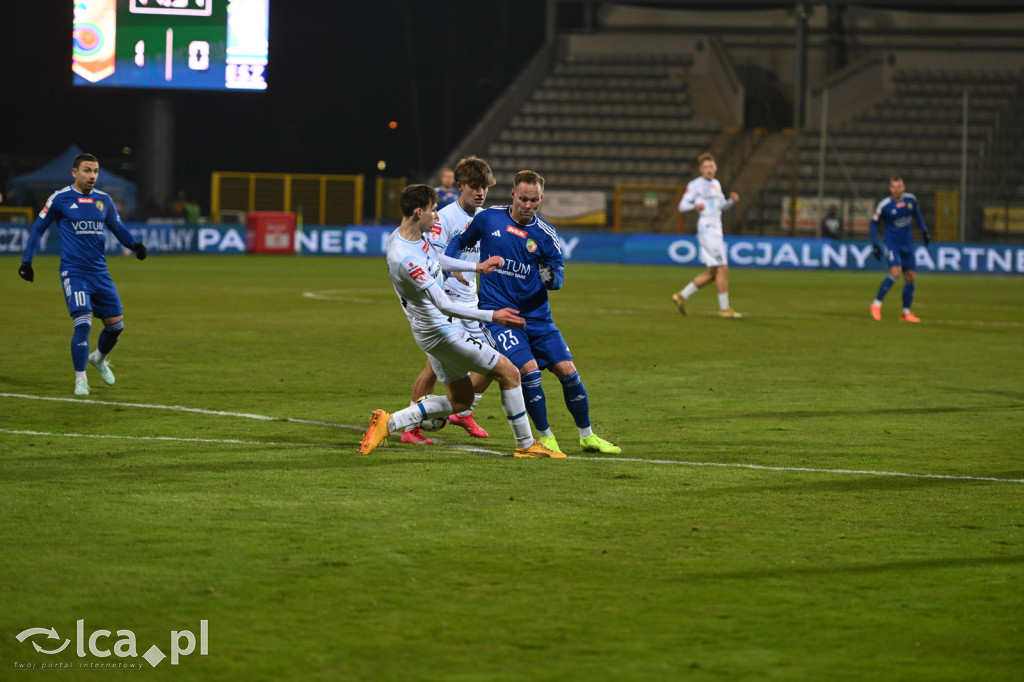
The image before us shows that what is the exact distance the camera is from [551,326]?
8.84 m

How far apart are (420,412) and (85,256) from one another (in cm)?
450

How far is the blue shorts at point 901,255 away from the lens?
1997 cm

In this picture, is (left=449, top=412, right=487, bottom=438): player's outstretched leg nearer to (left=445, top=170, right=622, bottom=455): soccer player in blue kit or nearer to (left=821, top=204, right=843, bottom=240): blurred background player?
(left=445, top=170, right=622, bottom=455): soccer player in blue kit

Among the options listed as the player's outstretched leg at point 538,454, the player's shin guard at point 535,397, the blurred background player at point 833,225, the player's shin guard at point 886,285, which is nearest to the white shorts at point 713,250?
the player's shin guard at point 886,285

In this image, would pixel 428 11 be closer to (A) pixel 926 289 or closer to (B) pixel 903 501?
(A) pixel 926 289

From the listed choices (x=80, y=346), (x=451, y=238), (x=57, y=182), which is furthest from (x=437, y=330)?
(x=57, y=182)

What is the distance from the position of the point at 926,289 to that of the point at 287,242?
20112 mm

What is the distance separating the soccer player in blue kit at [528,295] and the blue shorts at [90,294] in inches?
170

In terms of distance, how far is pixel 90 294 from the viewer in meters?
11.8

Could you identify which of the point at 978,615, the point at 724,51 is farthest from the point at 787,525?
the point at 724,51

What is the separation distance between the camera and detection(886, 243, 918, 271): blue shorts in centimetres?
1997

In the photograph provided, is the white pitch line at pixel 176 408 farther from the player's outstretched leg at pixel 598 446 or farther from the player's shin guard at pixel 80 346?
the player's outstretched leg at pixel 598 446

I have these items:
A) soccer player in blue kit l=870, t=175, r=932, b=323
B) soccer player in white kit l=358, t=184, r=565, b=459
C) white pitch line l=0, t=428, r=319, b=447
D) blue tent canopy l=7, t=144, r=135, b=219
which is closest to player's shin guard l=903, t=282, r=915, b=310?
soccer player in blue kit l=870, t=175, r=932, b=323

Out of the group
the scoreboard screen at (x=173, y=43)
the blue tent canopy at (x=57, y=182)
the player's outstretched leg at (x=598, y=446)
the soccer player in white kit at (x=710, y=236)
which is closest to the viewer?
the player's outstretched leg at (x=598, y=446)
